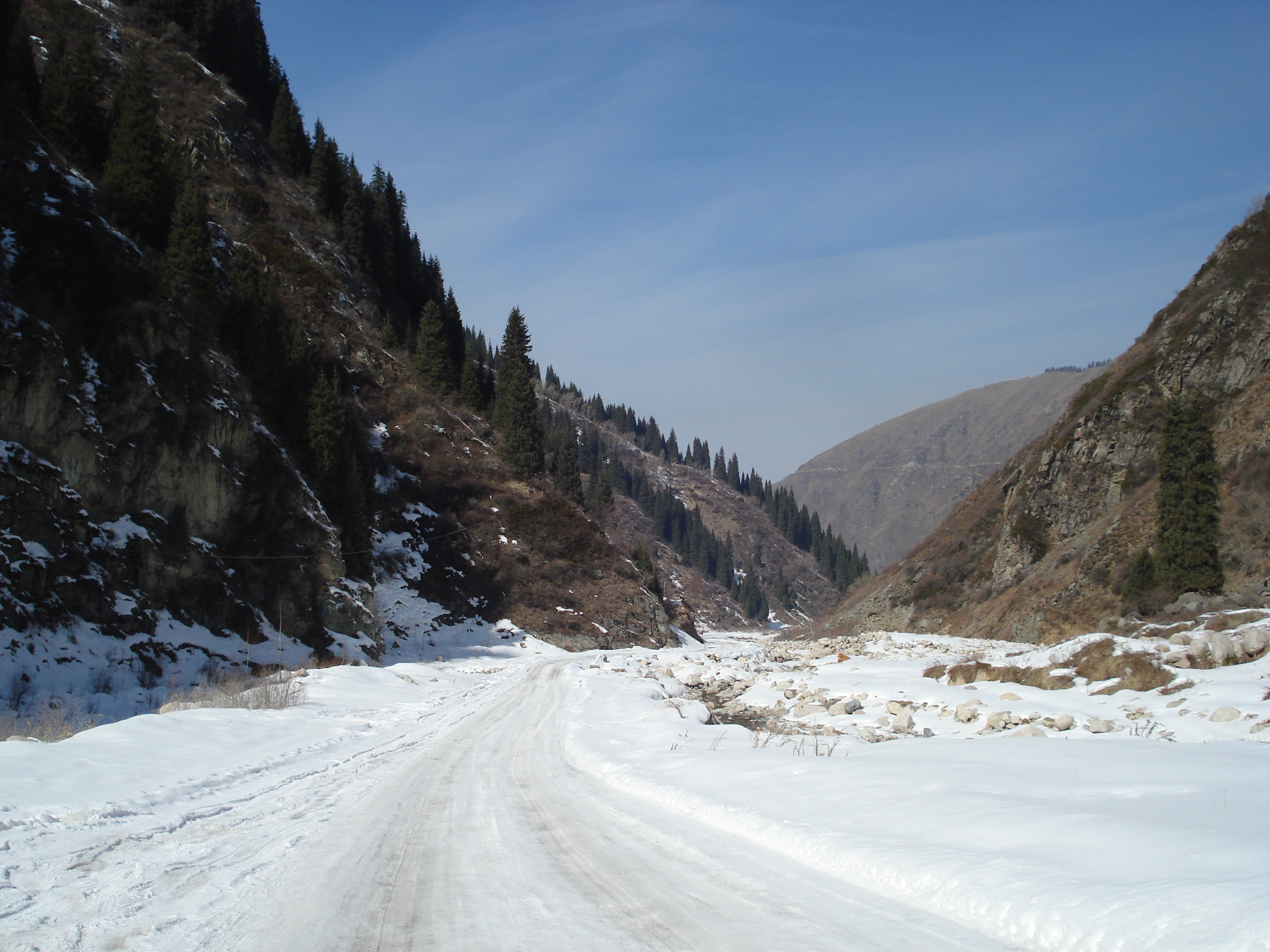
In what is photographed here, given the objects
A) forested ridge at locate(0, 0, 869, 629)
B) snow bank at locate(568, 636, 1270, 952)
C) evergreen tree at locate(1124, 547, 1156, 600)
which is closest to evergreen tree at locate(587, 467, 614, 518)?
forested ridge at locate(0, 0, 869, 629)

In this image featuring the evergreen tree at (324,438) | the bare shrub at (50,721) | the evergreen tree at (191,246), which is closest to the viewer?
the bare shrub at (50,721)

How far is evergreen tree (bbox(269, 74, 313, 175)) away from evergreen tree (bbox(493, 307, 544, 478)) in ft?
77.7

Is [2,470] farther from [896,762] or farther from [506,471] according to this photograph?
[506,471]

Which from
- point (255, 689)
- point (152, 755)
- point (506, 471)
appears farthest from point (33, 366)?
point (506, 471)

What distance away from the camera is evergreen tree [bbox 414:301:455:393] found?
2346 inches

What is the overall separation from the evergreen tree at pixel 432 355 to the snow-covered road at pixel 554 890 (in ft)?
179

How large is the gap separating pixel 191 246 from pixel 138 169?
357 cm

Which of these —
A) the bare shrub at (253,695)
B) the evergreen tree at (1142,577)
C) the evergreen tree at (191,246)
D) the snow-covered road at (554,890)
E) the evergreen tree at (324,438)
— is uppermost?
the evergreen tree at (191,246)

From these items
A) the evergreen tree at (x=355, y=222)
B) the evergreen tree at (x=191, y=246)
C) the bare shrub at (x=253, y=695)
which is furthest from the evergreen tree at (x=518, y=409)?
the bare shrub at (x=253, y=695)

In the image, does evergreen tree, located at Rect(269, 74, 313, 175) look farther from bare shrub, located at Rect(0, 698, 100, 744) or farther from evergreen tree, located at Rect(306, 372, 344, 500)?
bare shrub, located at Rect(0, 698, 100, 744)

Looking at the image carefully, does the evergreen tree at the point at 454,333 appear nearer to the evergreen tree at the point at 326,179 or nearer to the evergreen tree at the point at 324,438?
the evergreen tree at the point at 326,179

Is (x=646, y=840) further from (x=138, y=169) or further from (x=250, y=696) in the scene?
(x=138, y=169)

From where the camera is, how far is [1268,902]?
332cm

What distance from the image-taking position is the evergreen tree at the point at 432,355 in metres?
59.6
